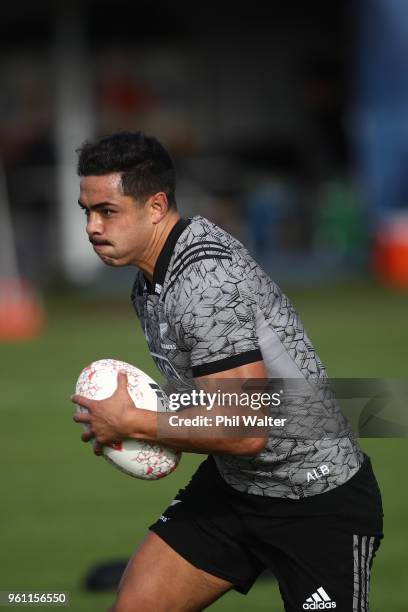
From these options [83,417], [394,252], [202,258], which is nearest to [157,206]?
[202,258]

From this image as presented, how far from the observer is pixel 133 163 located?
15.5 feet

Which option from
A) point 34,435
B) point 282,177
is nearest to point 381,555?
point 34,435

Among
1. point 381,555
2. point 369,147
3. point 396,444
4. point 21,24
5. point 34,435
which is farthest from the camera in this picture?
point 21,24

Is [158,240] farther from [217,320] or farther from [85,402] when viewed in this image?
[85,402]

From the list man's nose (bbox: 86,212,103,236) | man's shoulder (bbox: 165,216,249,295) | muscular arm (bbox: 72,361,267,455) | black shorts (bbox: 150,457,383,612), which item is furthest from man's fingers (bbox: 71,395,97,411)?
black shorts (bbox: 150,457,383,612)

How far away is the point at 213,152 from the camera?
31.4m

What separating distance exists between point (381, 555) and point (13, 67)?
25.2 meters

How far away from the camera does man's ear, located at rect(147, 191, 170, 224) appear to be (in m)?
4.77

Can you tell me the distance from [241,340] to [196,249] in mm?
417

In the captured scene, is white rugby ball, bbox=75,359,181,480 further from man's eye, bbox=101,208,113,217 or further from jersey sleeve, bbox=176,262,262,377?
man's eye, bbox=101,208,113,217

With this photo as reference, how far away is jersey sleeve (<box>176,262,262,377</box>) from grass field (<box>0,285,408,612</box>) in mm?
2795

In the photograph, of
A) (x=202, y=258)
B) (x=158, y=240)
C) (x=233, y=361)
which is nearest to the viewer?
(x=233, y=361)

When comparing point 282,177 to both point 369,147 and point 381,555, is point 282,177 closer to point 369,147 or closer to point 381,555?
point 369,147

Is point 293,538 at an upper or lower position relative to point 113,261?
lower
